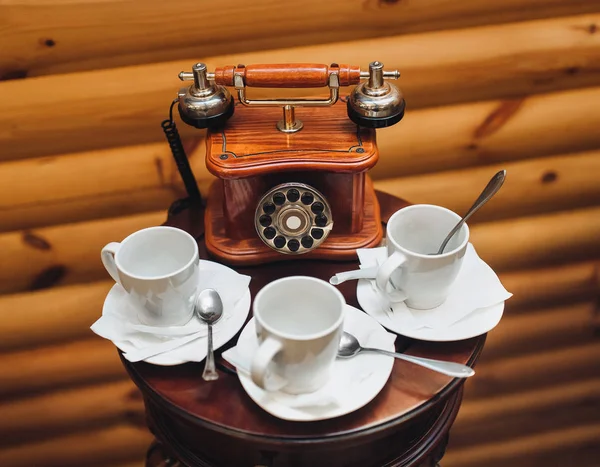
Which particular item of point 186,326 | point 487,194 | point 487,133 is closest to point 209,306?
point 186,326

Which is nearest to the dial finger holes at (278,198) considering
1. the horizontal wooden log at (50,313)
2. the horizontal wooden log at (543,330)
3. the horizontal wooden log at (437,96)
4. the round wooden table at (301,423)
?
the round wooden table at (301,423)

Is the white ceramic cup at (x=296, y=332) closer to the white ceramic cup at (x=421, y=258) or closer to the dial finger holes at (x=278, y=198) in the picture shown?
the white ceramic cup at (x=421, y=258)

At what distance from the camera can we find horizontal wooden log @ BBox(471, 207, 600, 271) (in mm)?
1453

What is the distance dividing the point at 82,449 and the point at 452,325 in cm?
117

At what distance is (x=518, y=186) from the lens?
1397mm

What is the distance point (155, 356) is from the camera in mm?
787

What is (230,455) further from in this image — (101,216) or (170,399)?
(101,216)

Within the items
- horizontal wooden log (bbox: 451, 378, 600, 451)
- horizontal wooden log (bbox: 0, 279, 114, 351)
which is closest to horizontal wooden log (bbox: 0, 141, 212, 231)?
horizontal wooden log (bbox: 0, 279, 114, 351)

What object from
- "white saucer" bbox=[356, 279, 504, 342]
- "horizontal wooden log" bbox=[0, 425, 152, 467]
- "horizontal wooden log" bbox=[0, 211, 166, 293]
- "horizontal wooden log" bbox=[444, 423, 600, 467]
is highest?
"white saucer" bbox=[356, 279, 504, 342]

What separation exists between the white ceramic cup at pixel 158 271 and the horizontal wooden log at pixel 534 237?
82 centimetres

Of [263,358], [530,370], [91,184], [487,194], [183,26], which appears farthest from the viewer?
[530,370]

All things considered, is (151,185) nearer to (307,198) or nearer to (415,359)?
(307,198)

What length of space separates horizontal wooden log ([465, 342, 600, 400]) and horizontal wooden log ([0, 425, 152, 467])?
2.91 feet

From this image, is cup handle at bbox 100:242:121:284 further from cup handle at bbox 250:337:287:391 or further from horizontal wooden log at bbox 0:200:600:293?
horizontal wooden log at bbox 0:200:600:293
